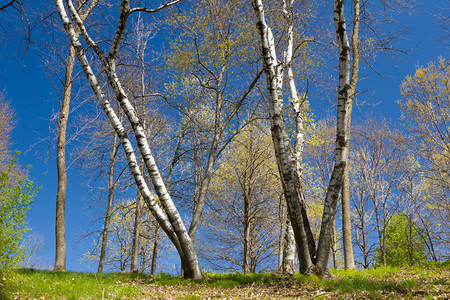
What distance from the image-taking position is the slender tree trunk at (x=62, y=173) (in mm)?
9867

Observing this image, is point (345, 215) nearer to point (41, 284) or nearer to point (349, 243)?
point (349, 243)

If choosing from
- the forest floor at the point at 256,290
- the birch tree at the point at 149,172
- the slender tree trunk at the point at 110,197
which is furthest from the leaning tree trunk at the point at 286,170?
the slender tree trunk at the point at 110,197

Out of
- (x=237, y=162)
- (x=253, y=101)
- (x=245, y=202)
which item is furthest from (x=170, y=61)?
(x=245, y=202)

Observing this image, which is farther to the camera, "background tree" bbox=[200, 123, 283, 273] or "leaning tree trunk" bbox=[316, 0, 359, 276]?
"background tree" bbox=[200, 123, 283, 273]

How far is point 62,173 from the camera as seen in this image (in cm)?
1053

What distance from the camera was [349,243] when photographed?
1030 centimetres

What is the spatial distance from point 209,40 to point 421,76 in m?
9.77

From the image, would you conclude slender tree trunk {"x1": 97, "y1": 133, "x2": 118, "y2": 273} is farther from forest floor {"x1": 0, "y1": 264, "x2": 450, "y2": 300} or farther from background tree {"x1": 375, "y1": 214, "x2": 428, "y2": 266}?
background tree {"x1": 375, "y1": 214, "x2": 428, "y2": 266}

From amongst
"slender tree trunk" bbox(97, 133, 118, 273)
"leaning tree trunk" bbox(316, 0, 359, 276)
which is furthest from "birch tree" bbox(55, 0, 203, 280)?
"slender tree trunk" bbox(97, 133, 118, 273)

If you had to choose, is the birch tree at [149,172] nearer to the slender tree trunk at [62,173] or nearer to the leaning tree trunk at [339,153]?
the leaning tree trunk at [339,153]

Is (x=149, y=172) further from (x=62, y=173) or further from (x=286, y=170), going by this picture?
(x=62, y=173)

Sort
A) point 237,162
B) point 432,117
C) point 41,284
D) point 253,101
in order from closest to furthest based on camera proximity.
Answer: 1. point 41,284
2. point 253,101
3. point 432,117
4. point 237,162

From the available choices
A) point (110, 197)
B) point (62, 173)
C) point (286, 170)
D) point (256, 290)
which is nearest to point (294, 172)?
point (286, 170)

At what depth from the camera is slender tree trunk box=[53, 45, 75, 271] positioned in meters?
9.87
